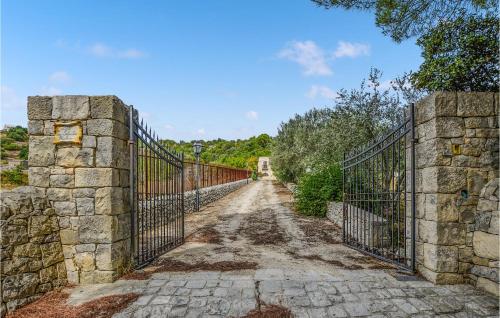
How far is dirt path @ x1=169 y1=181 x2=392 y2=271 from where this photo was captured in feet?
16.1

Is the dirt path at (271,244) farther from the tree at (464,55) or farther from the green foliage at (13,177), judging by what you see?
the green foliage at (13,177)

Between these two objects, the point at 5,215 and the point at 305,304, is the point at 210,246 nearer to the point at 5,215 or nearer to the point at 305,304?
the point at 305,304

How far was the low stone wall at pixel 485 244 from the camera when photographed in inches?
133

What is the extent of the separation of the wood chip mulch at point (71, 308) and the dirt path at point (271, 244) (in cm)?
168

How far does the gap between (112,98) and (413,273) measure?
5081mm

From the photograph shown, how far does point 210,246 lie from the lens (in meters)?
6.02

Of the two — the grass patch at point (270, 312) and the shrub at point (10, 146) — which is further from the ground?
the shrub at point (10, 146)

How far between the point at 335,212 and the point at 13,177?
33.5 ft

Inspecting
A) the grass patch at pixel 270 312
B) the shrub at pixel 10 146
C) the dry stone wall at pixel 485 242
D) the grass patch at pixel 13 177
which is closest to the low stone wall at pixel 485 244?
the dry stone wall at pixel 485 242

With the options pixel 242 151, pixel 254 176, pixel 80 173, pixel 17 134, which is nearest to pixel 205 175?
pixel 17 134

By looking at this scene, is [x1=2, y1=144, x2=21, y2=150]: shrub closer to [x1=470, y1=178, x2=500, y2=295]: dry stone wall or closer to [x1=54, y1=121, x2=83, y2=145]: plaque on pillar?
[x1=54, y1=121, x2=83, y2=145]: plaque on pillar

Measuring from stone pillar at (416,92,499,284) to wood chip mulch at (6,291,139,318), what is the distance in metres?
4.03

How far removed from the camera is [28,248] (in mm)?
3363

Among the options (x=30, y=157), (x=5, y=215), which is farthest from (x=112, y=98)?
(x=5, y=215)
